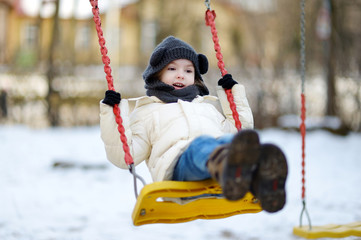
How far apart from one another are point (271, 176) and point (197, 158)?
0.38 metres

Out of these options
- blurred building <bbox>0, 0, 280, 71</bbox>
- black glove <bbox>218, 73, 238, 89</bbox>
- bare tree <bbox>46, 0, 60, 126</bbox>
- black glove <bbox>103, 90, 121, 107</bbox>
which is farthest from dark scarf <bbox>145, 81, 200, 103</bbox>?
blurred building <bbox>0, 0, 280, 71</bbox>

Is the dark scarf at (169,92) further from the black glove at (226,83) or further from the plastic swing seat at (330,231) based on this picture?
the plastic swing seat at (330,231)

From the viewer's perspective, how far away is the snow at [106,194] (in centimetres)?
390

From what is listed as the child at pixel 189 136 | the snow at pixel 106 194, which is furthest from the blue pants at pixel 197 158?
the snow at pixel 106 194

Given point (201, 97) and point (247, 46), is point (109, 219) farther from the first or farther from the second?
point (247, 46)

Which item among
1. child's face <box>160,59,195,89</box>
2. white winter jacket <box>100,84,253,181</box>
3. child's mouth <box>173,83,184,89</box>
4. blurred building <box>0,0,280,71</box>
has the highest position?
blurred building <box>0,0,280,71</box>

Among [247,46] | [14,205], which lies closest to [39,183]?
[14,205]

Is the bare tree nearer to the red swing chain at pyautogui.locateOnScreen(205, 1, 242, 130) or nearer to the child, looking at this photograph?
the child

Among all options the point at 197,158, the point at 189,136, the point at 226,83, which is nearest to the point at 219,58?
the point at 226,83

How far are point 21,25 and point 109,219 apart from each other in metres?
23.4

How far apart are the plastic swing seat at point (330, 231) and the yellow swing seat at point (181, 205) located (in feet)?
4.13

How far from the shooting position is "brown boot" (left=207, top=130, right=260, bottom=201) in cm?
180

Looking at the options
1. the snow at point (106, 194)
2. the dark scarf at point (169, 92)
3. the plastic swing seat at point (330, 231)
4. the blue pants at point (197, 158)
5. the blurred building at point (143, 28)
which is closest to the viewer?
the blue pants at point (197, 158)

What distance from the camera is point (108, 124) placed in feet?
8.02
